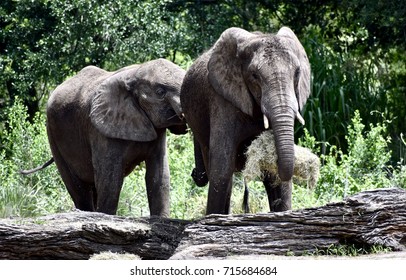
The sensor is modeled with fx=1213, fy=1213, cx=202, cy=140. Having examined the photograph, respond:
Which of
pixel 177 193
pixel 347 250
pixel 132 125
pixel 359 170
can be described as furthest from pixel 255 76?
pixel 177 193

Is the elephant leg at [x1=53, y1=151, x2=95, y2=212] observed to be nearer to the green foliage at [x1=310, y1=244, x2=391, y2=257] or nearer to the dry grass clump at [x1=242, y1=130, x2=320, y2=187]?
the dry grass clump at [x1=242, y1=130, x2=320, y2=187]

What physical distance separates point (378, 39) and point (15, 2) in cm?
603

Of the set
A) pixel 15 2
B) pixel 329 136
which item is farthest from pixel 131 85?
pixel 15 2

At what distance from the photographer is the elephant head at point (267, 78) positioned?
35.6 feet

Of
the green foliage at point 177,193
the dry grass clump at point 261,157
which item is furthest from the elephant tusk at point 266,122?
the green foliage at point 177,193

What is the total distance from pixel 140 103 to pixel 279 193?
2.26 m

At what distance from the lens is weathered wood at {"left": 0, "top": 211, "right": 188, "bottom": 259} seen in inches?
447

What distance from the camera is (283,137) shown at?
1079 centimetres

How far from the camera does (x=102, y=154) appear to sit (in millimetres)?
13508

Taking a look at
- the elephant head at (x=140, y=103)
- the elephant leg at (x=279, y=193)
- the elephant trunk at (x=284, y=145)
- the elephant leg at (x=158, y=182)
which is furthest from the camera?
the elephant leg at (x=158, y=182)

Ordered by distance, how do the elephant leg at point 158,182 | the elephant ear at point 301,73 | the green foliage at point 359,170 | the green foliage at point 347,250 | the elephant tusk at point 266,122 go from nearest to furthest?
the green foliage at point 347,250 < the elephant tusk at point 266,122 < the elephant ear at point 301,73 < the elephant leg at point 158,182 < the green foliage at point 359,170

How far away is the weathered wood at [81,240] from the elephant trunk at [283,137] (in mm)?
1433

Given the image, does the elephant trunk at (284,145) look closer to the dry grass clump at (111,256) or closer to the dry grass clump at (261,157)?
the dry grass clump at (261,157)
